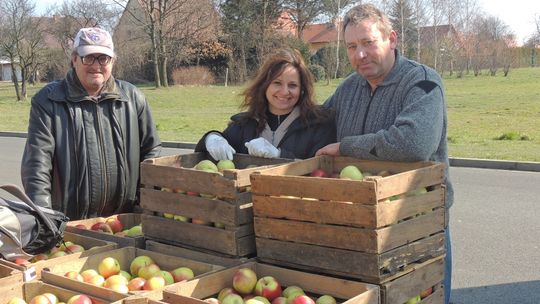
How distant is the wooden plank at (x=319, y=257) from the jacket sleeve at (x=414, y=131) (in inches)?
20.6

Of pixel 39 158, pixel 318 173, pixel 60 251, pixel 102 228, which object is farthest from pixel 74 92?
pixel 318 173

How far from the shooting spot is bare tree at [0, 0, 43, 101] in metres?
33.5

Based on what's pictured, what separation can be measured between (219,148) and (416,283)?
1.31m

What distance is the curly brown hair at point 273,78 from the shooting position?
367cm

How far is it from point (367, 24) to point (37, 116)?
203 centimetres

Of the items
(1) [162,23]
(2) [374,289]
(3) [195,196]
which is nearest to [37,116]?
(3) [195,196]

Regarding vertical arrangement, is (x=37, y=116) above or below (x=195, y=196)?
above

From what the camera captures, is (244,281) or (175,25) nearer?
(244,281)

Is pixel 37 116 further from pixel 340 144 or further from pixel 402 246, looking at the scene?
pixel 402 246

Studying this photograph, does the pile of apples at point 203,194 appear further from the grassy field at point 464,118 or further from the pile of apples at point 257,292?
the grassy field at point 464,118

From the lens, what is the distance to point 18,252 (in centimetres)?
317

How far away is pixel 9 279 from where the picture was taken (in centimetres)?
292

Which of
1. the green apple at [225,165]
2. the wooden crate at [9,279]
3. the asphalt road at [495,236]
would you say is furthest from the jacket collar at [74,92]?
the asphalt road at [495,236]

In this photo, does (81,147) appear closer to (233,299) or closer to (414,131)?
(233,299)
